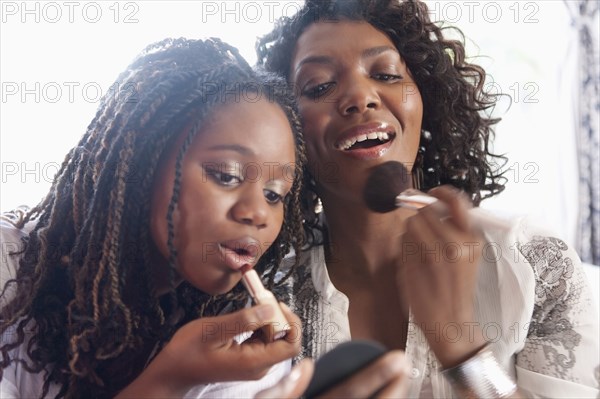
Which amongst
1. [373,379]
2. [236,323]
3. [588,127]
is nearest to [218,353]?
[236,323]

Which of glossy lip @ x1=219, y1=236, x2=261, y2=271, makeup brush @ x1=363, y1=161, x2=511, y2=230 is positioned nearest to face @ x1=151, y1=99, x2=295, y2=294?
glossy lip @ x1=219, y1=236, x2=261, y2=271

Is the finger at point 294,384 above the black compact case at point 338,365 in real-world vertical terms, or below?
below

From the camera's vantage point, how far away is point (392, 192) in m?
0.64

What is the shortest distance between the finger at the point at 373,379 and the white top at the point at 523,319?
0.99 feet

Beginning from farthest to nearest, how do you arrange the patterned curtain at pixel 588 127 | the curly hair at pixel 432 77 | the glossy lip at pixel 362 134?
the patterned curtain at pixel 588 127
the curly hair at pixel 432 77
the glossy lip at pixel 362 134

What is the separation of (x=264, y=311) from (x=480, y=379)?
210mm

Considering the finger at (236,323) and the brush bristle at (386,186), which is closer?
the finger at (236,323)

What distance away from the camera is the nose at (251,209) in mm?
577

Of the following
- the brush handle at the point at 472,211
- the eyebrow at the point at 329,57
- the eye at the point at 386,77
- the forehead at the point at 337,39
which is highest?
the forehead at the point at 337,39

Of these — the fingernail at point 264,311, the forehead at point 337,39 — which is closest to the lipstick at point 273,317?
the fingernail at point 264,311

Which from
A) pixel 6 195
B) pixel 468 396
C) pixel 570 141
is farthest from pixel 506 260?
pixel 570 141

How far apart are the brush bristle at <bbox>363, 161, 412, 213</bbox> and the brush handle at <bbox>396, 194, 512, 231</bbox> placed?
0.07 feet

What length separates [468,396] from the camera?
571 millimetres

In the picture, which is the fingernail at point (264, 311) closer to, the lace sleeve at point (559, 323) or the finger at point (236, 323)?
the finger at point (236, 323)
